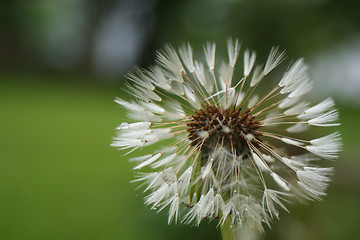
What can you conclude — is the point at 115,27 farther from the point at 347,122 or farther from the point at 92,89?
the point at 347,122

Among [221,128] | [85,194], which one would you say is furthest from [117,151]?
[221,128]

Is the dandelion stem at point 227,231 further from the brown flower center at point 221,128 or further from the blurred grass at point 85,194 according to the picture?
the blurred grass at point 85,194

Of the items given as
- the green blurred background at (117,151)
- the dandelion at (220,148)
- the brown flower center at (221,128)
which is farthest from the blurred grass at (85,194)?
the brown flower center at (221,128)

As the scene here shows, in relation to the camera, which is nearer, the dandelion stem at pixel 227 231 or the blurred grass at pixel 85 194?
the dandelion stem at pixel 227 231

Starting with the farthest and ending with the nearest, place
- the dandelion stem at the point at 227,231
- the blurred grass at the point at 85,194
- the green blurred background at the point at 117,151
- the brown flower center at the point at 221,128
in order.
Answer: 1. the green blurred background at the point at 117,151
2. the blurred grass at the point at 85,194
3. the brown flower center at the point at 221,128
4. the dandelion stem at the point at 227,231

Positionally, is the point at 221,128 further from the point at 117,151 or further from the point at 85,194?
the point at 117,151

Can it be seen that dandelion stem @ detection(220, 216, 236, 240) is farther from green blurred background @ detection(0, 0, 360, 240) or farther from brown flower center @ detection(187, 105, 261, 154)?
green blurred background @ detection(0, 0, 360, 240)

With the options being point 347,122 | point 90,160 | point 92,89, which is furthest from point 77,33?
point 90,160

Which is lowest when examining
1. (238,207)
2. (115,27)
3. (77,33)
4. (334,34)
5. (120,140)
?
(238,207)
